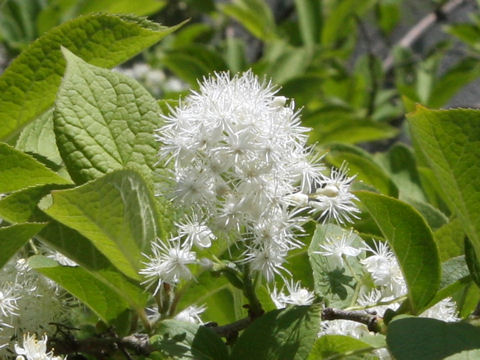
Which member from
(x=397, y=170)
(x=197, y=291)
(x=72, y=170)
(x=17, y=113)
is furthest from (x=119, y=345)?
(x=397, y=170)

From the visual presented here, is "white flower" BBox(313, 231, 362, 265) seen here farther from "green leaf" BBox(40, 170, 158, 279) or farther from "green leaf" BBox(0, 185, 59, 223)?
"green leaf" BBox(0, 185, 59, 223)

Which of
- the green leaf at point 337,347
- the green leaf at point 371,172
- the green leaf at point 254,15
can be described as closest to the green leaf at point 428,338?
the green leaf at point 337,347

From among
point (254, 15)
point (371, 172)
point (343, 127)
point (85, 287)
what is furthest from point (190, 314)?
point (254, 15)

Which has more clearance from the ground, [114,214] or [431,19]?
[431,19]

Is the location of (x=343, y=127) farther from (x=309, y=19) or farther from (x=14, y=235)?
(x=14, y=235)

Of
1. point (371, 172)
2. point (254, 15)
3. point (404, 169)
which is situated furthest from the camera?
point (254, 15)

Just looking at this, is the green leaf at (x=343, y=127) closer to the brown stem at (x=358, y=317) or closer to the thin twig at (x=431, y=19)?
the thin twig at (x=431, y=19)

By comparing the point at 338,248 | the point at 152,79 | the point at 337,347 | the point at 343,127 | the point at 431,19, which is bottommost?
the point at 337,347
